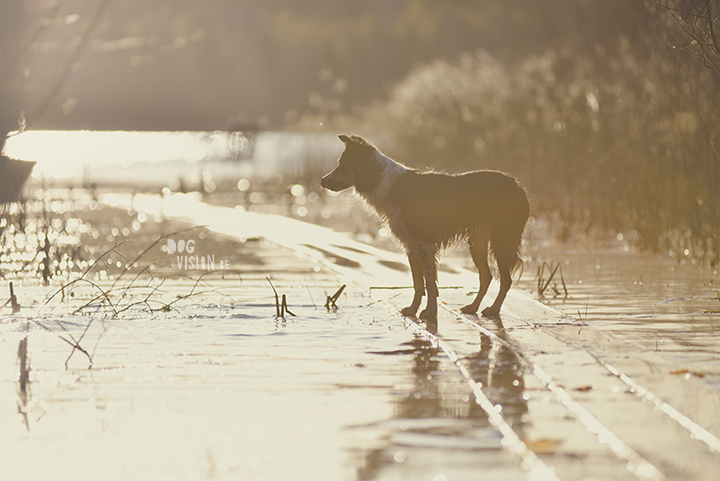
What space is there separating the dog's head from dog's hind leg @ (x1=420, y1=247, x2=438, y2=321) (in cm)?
83

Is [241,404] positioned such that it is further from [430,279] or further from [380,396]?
[430,279]

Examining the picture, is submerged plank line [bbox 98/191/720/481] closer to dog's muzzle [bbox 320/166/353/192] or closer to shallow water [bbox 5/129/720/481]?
shallow water [bbox 5/129/720/481]

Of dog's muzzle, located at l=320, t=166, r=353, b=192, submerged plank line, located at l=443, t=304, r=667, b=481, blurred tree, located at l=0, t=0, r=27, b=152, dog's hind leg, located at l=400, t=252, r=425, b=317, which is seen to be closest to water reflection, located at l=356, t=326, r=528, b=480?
submerged plank line, located at l=443, t=304, r=667, b=481

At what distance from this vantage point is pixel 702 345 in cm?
848

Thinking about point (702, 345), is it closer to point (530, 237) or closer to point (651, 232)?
point (651, 232)

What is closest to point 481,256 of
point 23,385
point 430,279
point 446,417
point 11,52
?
point 430,279

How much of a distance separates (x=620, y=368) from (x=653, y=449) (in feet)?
7.01

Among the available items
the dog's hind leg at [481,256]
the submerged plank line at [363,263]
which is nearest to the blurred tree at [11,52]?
the submerged plank line at [363,263]

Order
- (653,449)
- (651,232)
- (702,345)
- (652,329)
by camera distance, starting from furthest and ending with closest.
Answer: (651,232)
(652,329)
(702,345)
(653,449)

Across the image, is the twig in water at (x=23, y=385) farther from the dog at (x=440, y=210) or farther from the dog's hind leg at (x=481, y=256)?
the dog's hind leg at (x=481, y=256)

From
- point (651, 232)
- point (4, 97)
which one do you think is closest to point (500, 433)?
point (4, 97)

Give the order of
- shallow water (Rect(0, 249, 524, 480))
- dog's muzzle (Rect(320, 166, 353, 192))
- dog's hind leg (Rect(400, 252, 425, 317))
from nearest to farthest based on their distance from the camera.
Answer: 1. shallow water (Rect(0, 249, 524, 480))
2. dog's hind leg (Rect(400, 252, 425, 317))
3. dog's muzzle (Rect(320, 166, 353, 192))

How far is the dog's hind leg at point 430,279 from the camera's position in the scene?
33.6ft

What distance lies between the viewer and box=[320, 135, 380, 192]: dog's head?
35.8 feet
